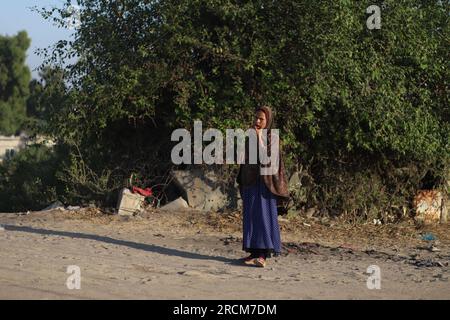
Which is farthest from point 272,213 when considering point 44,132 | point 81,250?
point 44,132

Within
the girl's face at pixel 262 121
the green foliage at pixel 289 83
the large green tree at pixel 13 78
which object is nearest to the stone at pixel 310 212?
the green foliage at pixel 289 83

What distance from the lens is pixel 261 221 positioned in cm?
837

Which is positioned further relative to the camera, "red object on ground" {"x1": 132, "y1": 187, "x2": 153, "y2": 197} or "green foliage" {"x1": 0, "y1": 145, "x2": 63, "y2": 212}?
"green foliage" {"x1": 0, "y1": 145, "x2": 63, "y2": 212}

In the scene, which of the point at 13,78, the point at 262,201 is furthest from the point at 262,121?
the point at 13,78

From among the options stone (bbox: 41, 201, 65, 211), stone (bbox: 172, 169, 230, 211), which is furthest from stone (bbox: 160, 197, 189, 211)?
stone (bbox: 41, 201, 65, 211)

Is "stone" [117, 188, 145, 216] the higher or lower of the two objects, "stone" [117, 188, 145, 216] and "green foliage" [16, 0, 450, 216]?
the lower

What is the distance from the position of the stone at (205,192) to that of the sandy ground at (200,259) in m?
0.41

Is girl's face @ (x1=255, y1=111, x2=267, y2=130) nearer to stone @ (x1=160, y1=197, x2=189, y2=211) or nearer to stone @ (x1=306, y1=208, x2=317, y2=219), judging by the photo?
stone @ (x1=160, y1=197, x2=189, y2=211)

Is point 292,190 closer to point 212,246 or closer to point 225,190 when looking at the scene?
point 225,190

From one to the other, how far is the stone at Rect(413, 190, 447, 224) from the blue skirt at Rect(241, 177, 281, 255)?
19.1ft

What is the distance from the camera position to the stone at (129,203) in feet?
40.7

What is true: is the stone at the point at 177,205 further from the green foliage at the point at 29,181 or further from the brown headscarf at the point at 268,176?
the brown headscarf at the point at 268,176

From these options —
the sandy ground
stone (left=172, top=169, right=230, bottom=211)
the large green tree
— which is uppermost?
the large green tree

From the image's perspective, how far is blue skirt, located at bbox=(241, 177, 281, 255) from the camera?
329 inches
